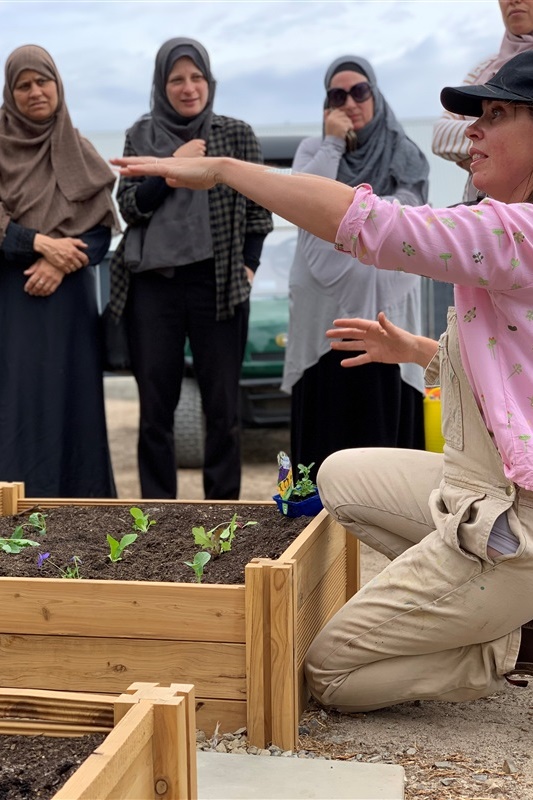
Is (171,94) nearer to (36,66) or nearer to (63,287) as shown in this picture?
(36,66)

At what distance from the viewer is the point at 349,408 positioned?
4.42m

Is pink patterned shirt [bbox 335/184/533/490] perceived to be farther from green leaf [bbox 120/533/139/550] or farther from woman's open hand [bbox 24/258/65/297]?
woman's open hand [bbox 24/258/65/297]

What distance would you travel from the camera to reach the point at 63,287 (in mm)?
4434

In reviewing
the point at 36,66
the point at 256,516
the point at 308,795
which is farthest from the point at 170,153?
the point at 308,795

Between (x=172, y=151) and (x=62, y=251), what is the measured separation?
2.09ft

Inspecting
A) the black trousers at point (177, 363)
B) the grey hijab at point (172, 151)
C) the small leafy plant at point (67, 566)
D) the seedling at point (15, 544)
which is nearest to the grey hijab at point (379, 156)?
the grey hijab at point (172, 151)

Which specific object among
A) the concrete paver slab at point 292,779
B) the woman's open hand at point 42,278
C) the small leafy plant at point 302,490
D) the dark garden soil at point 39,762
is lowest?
the concrete paver slab at point 292,779

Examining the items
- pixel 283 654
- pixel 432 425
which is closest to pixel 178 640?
pixel 283 654

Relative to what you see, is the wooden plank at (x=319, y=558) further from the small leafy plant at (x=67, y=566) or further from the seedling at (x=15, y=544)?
the seedling at (x=15, y=544)

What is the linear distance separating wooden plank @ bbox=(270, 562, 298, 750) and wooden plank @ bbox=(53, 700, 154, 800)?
762 millimetres

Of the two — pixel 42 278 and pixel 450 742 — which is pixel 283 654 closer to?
pixel 450 742

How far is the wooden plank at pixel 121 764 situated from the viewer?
135 cm

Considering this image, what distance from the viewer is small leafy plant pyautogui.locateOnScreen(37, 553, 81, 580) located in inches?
101

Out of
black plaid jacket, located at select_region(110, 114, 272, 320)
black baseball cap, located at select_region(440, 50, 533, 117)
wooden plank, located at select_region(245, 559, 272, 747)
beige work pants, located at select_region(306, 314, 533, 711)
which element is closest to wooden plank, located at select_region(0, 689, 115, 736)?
wooden plank, located at select_region(245, 559, 272, 747)
